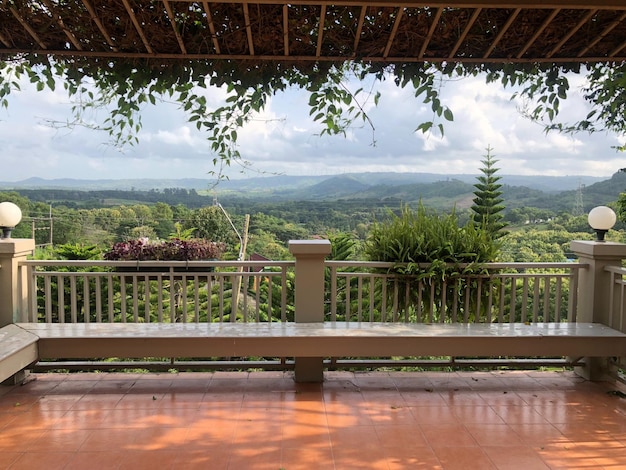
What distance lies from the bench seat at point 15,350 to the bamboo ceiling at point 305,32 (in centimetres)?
187

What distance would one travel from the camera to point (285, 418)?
308 centimetres

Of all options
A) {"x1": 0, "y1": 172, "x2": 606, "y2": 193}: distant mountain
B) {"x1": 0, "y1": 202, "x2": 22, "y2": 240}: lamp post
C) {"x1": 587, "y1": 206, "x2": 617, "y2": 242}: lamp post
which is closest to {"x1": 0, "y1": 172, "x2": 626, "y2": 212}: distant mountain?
{"x1": 0, "y1": 172, "x2": 606, "y2": 193}: distant mountain

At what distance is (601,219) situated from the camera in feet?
12.8

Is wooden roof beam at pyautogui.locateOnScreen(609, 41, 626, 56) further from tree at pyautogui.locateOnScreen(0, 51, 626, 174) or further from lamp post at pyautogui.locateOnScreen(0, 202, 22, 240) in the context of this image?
lamp post at pyautogui.locateOnScreen(0, 202, 22, 240)

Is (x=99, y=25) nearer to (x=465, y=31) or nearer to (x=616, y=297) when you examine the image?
(x=465, y=31)

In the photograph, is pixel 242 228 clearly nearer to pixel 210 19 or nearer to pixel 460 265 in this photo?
pixel 460 265

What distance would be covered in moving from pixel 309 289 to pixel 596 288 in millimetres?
2326

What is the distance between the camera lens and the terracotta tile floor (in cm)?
255

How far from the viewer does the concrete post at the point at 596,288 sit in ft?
12.5

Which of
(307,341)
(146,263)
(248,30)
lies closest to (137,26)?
(248,30)

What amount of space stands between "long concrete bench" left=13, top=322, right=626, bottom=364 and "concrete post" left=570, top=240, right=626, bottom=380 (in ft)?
0.99

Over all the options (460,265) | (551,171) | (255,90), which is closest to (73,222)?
(255,90)

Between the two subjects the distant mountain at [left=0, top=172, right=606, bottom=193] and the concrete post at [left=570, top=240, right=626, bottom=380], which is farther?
the distant mountain at [left=0, top=172, right=606, bottom=193]

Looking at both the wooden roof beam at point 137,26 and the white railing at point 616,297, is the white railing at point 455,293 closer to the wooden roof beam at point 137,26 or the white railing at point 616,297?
Answer: the white railing at point 616,297
